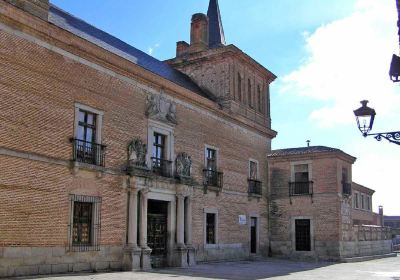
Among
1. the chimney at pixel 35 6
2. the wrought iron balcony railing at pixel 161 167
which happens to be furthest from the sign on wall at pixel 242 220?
the chimney at pixel 35 6

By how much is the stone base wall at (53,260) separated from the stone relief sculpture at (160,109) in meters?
5.93

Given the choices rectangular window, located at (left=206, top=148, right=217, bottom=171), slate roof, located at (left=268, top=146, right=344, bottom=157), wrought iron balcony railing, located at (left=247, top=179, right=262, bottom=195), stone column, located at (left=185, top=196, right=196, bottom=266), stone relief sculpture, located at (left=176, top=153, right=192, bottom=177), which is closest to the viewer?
stone column, located at (left=185, top=196, right=196, bottom=266)

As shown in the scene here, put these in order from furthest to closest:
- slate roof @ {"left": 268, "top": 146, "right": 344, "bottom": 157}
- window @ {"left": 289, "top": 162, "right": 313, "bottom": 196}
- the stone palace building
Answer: window @ {"left": 289, "top": 162, "right": 313, "bottom": 196} → slate roof @ {"left": 268, "top": 146, "right": 344, "bottom": 157} → the stone palace building

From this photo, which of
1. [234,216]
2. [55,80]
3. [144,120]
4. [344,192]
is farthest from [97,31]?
[344,192]

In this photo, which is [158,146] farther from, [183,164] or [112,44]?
[112,44]

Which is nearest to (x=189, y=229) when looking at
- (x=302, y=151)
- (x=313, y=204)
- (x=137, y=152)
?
(x=137, y=152)

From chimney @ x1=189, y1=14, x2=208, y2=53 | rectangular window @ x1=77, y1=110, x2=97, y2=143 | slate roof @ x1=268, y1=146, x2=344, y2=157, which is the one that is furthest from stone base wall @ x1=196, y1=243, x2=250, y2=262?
chimney @ x1=189, y1=14, x2=208, y2=53

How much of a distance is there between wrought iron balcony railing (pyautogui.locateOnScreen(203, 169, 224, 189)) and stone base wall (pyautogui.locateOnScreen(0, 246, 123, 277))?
23.5ft

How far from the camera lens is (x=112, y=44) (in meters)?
24.2

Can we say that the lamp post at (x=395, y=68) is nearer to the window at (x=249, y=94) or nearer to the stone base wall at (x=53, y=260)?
the stone base wall at (x=53, y=260)

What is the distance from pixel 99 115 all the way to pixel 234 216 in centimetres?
1127

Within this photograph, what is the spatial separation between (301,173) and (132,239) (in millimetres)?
15324

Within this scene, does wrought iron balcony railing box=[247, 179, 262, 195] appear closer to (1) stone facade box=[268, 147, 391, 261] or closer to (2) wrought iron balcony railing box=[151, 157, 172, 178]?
(1) stone facade box=[268, 147, 391, 261]

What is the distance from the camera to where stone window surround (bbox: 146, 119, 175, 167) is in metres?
21.8
